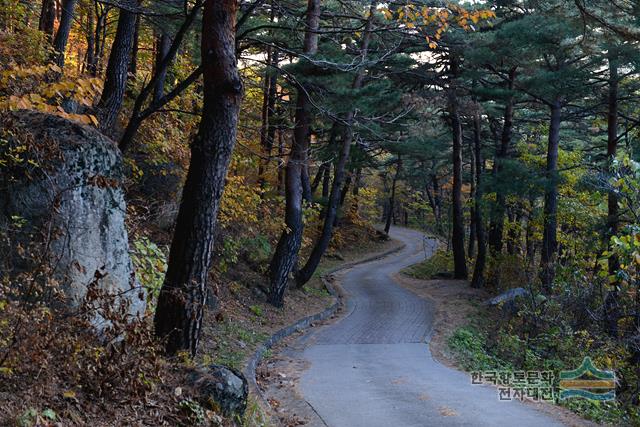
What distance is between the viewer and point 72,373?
471 cm

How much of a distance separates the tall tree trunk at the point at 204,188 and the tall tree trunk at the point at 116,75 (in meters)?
4.12

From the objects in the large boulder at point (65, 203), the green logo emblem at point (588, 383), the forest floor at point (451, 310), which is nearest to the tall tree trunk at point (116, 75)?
the large boulder at point (65, 203)

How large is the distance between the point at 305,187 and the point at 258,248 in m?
4.02

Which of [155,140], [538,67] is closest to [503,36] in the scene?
[538,67]

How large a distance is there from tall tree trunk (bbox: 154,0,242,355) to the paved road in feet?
7.72

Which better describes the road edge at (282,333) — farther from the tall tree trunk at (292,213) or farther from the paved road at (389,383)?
the tall tree trunk at (292,213)

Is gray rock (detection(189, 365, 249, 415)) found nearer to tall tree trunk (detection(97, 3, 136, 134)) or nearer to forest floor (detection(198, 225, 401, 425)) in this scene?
forest floor (detection(198, 225, 401, 425))

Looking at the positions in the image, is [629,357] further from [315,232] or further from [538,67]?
[315,232]

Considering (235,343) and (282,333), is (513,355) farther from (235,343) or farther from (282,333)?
(235,343)

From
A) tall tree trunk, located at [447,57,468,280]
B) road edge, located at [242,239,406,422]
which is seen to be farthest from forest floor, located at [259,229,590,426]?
tall tree trunk, located at [447,57,468,280]

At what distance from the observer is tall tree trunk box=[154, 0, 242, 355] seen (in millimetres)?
5938

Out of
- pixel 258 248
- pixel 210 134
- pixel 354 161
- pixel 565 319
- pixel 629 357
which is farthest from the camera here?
pixel 354 161

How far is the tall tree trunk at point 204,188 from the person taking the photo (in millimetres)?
5938

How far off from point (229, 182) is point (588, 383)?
8816mm
